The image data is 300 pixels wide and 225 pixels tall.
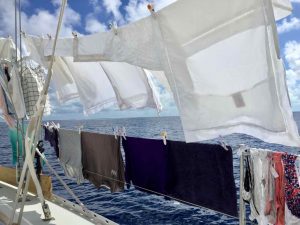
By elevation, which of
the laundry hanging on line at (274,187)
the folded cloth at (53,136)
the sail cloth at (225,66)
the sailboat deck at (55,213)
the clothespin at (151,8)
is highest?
the clothespin at (151,8)

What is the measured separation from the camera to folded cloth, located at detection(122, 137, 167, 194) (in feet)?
19.9

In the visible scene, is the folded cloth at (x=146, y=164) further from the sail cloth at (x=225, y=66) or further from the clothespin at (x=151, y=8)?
the clothespin at (x=151, y=8)

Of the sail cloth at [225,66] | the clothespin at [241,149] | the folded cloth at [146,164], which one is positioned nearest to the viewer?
the sail cloth at [225,66]

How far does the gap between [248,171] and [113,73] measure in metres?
5.36

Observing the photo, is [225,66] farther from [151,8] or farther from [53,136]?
[53,136]

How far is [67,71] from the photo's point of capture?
9.98 metres

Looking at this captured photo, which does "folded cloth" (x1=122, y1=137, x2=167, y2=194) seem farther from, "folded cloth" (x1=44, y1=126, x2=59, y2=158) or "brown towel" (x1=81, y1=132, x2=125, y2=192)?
"folded cloth" (x1=44, y1=126, x2=59, y2=158)

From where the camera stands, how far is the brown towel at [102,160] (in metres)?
7.25

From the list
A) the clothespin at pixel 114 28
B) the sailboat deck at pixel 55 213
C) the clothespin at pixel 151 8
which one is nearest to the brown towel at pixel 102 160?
the sailboat deck at pixel 55 213

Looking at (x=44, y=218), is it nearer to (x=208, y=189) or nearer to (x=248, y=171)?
(x=208, y=189)

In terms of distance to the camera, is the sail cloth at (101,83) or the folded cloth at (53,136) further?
the folded cloth at (53,136)

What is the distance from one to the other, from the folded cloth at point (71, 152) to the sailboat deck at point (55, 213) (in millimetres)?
1025

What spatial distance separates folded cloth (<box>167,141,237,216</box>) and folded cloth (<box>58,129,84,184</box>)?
3.52m

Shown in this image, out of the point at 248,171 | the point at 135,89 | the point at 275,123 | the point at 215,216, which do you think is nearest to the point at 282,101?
the point at 275,123
